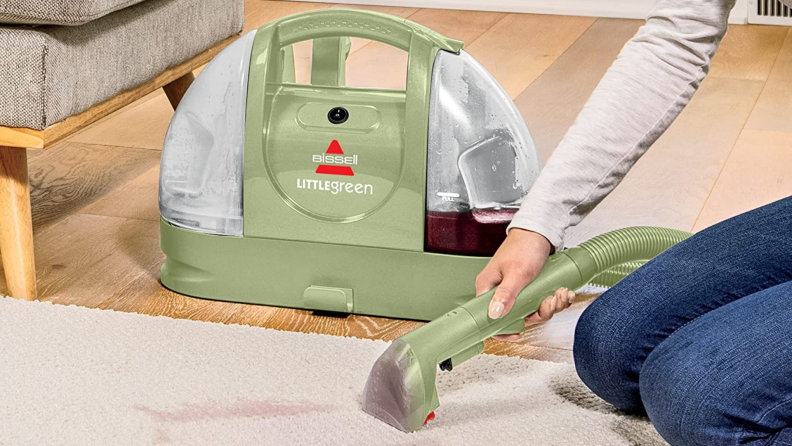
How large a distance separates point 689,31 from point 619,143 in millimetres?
119

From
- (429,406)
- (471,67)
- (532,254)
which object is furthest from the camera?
(471,67)

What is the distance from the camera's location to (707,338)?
830mm

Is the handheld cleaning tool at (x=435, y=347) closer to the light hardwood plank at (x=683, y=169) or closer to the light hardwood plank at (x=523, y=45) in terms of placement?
the light hardwood plank at (x=683, y=169)

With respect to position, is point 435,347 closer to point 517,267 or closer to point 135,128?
point 517,267

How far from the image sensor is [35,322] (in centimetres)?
123

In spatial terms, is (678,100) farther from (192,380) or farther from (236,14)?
(236,14)

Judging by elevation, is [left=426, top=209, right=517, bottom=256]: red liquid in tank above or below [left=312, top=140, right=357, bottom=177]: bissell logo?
below

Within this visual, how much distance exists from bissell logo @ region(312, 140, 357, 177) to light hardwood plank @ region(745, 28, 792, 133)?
1.13m

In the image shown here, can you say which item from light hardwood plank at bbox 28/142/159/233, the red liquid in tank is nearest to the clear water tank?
the red liquid in tank

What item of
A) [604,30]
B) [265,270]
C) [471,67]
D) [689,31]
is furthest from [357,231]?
[604,30]

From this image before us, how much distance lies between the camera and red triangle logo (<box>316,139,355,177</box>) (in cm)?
123

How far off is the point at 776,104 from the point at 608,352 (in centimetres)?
144

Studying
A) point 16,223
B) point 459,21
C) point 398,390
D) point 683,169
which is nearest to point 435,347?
point 398,390

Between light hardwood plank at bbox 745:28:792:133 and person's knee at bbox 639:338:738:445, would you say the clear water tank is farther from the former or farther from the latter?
light hardwood plank at bbox 745:28:792:133
